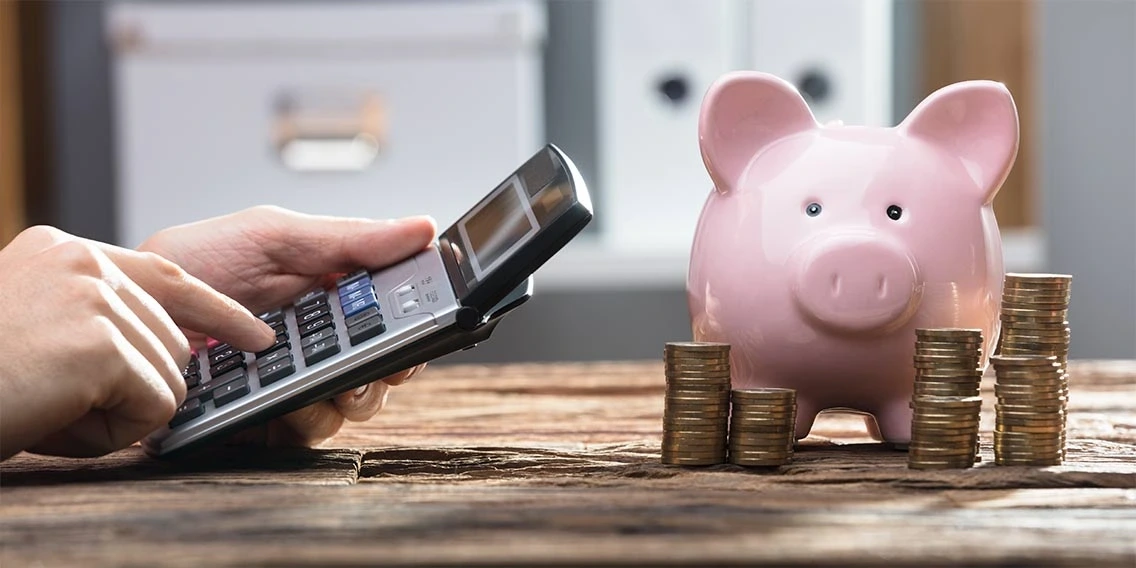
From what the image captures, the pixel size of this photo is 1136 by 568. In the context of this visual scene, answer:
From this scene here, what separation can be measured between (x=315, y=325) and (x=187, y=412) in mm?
76

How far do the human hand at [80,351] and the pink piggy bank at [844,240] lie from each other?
0.84ft

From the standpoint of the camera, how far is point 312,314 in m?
0.63

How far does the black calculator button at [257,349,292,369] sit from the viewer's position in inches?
23.1

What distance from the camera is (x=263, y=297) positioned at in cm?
79

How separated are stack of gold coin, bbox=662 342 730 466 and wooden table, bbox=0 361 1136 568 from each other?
1 centimetres

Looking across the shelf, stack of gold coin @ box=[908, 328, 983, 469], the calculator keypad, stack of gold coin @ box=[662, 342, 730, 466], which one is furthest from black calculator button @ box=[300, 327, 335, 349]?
the shelf

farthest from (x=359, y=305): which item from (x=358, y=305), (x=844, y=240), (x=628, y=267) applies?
(x=628, y=267)

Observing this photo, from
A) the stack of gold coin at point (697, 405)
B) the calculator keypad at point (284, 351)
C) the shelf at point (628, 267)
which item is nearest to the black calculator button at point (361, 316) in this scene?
the calculator keypad at point (284, 351)

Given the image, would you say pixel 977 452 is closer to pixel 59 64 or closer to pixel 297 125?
pixel 297 125

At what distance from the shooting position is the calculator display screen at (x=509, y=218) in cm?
57

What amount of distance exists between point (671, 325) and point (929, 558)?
153 centimetres

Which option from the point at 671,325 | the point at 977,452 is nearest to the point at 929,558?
the point at 977,452

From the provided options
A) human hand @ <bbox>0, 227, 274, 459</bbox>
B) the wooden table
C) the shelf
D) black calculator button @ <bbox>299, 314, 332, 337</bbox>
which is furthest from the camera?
the shelf

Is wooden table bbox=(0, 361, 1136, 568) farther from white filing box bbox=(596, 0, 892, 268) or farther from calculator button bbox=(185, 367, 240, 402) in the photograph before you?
white filing box bbox=(596, 0, 892, 268)
